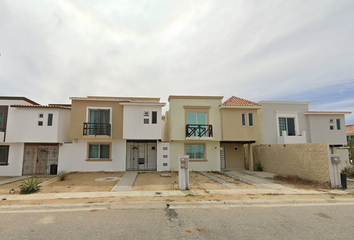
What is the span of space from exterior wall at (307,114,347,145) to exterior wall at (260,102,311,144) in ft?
1.92

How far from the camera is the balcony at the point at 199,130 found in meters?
17.4

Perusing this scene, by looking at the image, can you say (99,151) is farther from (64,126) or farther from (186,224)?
(186,224)

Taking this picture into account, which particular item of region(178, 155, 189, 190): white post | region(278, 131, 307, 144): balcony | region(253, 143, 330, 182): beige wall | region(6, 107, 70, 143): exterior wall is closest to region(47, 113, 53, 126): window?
region(6, 107, 70, 143): exterior wall

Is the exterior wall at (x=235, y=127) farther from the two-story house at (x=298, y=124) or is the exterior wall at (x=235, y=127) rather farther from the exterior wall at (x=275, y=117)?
the two-story house at (x=298, y=124)

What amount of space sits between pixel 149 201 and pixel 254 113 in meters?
13.6

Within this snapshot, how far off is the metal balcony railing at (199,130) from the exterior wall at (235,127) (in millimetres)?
1217

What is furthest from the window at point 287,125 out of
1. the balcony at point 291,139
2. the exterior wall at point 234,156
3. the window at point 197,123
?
the window at point 197,123

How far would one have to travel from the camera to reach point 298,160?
44.4 ft

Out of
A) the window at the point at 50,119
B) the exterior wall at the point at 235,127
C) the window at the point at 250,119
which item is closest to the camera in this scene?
the window at the point at 50,119

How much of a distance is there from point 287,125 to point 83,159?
59.6ft

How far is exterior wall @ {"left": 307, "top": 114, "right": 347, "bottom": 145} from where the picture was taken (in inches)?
770

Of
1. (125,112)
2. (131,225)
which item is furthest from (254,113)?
(131,225)

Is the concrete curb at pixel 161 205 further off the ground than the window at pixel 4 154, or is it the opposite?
the window at pixel 4 154

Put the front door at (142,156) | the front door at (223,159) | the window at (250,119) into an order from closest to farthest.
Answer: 1. the front door at (142,156)
2. the window at (250,119)
3. the front door at (223,159)
